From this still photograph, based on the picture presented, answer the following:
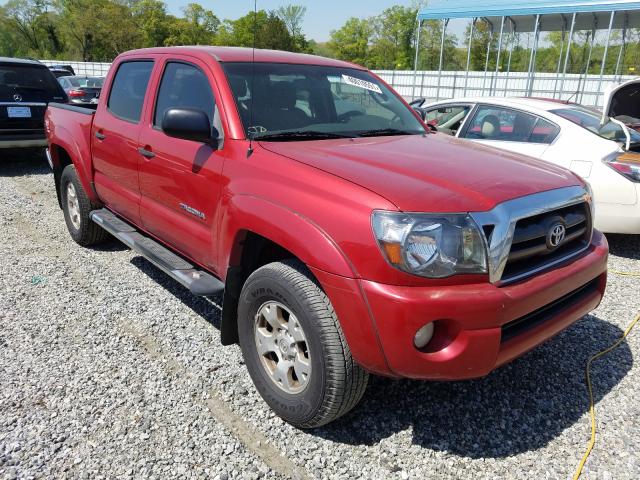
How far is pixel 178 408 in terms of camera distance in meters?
2.82

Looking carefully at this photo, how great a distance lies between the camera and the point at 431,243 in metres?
2.13

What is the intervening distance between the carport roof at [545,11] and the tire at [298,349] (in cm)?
1778

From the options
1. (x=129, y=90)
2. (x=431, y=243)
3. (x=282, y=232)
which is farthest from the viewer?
(x=129, y=90)

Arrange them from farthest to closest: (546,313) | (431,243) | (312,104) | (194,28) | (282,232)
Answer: (194,28)
(312,104)
(546,313)
(282,232)
(431,243)

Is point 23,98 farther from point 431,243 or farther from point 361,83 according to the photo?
point 431,243

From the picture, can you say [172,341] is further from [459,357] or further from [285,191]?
[459,357]

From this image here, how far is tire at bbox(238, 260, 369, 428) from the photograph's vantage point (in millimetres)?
2311

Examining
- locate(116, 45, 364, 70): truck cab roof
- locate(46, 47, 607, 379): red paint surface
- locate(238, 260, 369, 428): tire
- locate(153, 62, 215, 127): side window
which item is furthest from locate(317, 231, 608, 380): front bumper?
locate(116, 45, 364, 70): truck cab roof

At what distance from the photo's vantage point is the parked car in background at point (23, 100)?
878 centimetres

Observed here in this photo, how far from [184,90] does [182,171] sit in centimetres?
63

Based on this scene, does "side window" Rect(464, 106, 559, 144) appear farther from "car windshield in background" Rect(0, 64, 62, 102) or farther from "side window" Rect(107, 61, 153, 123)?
"car windshield in background" Rect(0, 64, 62, 102)

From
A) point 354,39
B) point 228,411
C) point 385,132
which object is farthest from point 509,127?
point 354,39

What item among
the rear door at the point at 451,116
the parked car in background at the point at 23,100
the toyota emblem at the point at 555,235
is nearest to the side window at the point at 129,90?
the toyota emblem at the point at 555,235

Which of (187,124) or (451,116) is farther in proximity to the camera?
(451,116)
